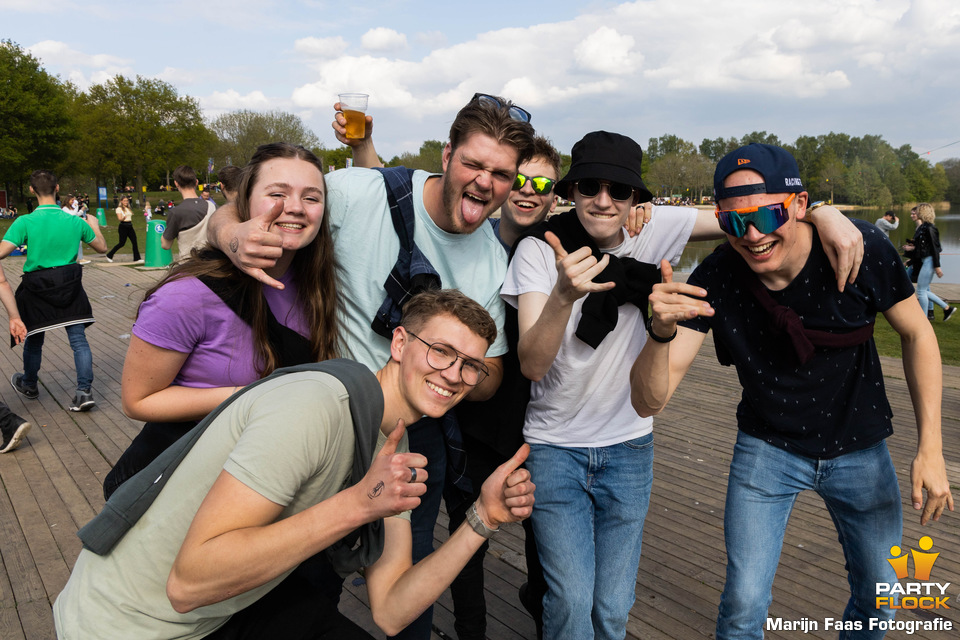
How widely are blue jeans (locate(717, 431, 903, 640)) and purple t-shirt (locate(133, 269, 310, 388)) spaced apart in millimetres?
1893

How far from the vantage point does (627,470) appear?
252cm

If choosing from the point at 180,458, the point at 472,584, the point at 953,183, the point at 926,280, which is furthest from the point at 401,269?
the point at 953,183

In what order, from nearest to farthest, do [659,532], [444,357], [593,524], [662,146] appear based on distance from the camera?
[444,357] → [593,524] → [659,532] → [662,146]

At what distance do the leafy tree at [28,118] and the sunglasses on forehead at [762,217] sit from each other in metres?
50.0

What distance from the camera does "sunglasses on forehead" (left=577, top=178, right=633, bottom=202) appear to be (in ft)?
7.94

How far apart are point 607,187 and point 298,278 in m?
1.22

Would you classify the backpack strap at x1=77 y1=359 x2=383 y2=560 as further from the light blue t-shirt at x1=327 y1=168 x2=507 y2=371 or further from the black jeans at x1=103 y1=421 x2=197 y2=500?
the light blue t-shirt at x1=327 y1=168 x2=507 y2=371

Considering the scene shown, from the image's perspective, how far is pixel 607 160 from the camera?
242 centimetres

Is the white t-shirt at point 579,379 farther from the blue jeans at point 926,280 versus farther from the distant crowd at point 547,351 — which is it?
the blue jeans at point 926,280

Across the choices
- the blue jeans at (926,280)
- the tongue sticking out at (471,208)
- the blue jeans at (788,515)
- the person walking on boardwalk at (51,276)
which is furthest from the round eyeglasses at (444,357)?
the blue jeans at (926,280)

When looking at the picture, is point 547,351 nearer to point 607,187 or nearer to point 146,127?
point 607,187

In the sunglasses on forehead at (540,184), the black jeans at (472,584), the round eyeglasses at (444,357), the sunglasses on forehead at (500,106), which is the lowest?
the black jeans at (472,584)

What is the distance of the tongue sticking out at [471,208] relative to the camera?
244 cm

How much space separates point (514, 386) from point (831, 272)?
4.14 ft
